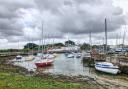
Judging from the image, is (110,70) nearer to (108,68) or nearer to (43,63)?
(108,68)

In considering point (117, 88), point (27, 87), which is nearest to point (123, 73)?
point (117, 88)

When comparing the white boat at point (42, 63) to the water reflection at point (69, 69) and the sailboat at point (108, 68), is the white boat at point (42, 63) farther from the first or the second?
the sailboat at point (108, 68)

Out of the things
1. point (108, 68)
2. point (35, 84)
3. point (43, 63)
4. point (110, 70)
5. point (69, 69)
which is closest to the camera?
point (35, 84)

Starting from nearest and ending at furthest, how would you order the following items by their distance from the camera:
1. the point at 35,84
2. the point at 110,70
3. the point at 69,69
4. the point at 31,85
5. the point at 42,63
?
1. the point at 31,85
2. the point at 35,84
3. the point at 110,70
4. the point at 69,69
5. the point at 42,63

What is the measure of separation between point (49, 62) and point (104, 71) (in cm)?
2878

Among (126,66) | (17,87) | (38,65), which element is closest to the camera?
(17,87)

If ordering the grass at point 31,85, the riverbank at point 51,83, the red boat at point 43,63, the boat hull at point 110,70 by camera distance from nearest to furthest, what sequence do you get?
the grass at point 31,85, the riverbank at point 51,83, the boat hull at point 110,70, the red boat at point 43,63

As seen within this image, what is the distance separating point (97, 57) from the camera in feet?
258

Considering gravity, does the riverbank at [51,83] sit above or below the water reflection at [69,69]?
above

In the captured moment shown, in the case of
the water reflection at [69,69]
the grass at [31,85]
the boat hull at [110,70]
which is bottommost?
the water reflection at [69,69]

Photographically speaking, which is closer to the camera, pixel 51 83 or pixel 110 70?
pixel 51 83

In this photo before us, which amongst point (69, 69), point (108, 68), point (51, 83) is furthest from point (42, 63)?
point (51, 83)

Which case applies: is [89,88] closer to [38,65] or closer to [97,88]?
[97,88]

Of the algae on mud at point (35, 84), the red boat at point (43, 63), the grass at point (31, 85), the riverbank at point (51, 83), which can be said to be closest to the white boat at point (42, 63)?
the red boat at point (43, 63)
